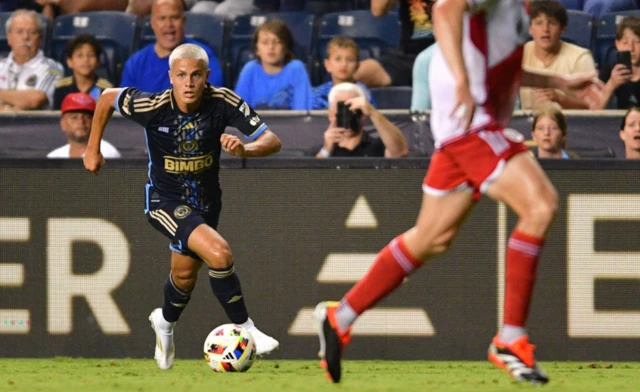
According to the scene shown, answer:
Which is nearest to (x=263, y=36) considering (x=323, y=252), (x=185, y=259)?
(x=323, y=252)

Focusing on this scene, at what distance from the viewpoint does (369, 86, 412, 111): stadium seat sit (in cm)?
994

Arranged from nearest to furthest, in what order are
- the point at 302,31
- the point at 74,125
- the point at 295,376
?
1. the point at 295,376
2. the point at 74,125
3. the point at 302,31

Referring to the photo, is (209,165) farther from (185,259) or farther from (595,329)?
(595,329)

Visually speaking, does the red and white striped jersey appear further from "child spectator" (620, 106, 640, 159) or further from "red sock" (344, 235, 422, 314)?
"child spectator" (620, 106, 640, 159)

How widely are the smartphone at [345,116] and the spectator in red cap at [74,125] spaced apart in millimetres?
1779

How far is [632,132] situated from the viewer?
816 centimetres

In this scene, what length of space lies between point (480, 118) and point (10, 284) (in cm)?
411

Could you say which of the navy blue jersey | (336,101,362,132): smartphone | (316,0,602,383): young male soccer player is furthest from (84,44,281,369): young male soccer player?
(316,0,602,383): young male soccer player

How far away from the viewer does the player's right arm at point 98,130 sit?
7.27 metres

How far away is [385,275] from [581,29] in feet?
18.5

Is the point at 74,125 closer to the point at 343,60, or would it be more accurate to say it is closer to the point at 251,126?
the point at 251,126

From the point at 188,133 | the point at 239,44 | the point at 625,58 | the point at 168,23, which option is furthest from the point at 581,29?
the point at 188,133

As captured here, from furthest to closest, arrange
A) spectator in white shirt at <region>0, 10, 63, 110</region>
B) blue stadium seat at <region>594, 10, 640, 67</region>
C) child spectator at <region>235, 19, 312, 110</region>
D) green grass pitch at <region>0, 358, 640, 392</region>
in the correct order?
blue stadium seat at <region>594, 10, 640, 67</region>, spectator in white shirt at <region>0, 10, 63, 110</region>, child spectator at <region>235, 19, 312, 110</region>, green grass pitch at <region>0, 358, 640, 392</region>

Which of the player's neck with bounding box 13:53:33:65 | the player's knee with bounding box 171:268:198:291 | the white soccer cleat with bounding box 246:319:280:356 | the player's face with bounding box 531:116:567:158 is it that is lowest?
the white soccer cleat with bounding box 246:319:280:356
